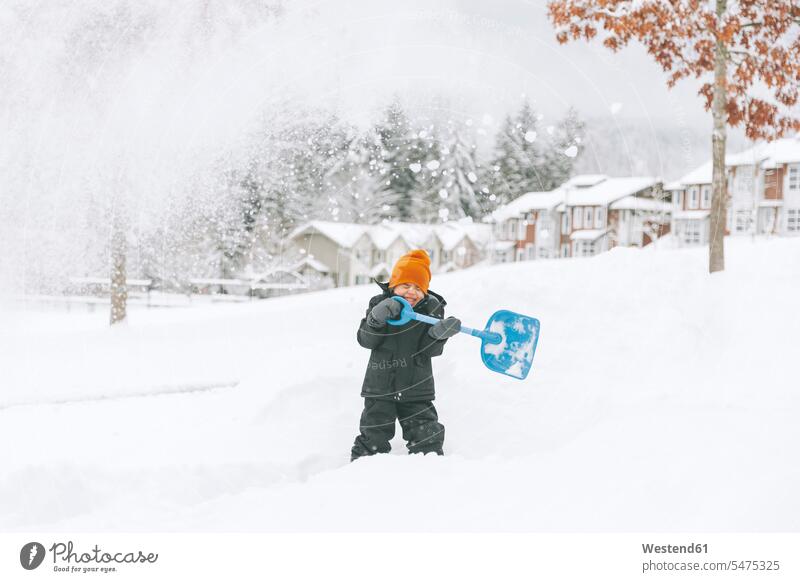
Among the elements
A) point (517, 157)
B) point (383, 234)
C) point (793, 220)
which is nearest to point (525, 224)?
point (517, 157)

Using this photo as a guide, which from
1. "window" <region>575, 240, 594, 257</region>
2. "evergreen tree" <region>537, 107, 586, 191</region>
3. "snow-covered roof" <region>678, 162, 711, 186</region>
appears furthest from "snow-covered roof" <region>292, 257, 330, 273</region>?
"snow-covered roof" <region>678, 162, 711, 186</region>

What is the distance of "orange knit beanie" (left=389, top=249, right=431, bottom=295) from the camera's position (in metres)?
3.07

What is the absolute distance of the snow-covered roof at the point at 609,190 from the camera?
3578mm

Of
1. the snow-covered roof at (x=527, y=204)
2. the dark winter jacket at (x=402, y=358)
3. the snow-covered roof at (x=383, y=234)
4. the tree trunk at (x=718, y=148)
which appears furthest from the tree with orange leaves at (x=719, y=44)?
the dark winter jacket at (x=402, y=358)

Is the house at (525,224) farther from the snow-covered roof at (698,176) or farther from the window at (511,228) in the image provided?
the snow-covered roof at (698,176)

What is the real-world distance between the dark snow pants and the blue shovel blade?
0.38 meters

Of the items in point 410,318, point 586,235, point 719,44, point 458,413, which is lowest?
point 458,413

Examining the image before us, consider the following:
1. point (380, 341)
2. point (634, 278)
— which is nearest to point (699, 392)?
point (634, 278)

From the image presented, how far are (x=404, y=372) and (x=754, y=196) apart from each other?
3.14 m

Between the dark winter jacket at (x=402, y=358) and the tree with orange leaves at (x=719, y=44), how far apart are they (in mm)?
1817

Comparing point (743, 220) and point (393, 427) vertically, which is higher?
point (743, 220)

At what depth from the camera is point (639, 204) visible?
371 centimetres

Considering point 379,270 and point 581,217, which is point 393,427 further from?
point 581,217

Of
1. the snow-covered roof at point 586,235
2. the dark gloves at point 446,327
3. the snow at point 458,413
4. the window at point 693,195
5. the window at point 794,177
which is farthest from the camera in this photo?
the window at point 794,177
